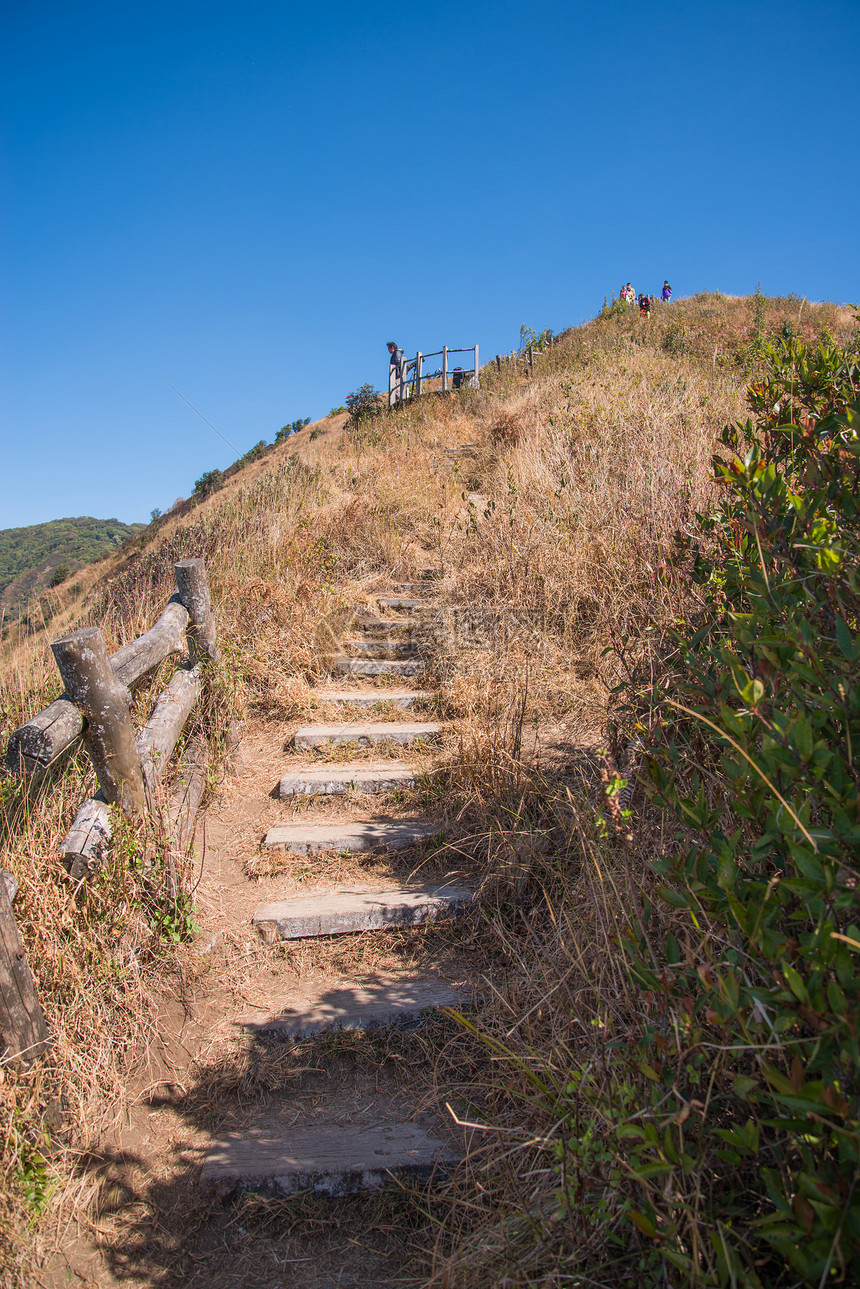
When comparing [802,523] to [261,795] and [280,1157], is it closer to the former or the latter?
[280,1157]

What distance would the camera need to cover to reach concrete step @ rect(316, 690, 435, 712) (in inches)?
195

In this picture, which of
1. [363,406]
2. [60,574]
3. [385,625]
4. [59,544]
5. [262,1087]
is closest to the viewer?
[262,1087]

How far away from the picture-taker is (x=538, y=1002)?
6.84 feet

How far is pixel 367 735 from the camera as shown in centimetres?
447

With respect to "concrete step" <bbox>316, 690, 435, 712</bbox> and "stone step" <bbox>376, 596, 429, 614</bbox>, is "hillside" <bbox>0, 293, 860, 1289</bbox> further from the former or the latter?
"stone step" <bbox>376, 596, 429, 614</bbox>

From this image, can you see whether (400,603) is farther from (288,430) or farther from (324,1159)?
(288,430)

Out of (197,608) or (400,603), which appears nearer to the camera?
(197,608)

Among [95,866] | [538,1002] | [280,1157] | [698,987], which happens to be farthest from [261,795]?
[698,987]

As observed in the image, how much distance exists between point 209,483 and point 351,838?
77.6 feet

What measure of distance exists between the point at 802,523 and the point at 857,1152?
4.25ft

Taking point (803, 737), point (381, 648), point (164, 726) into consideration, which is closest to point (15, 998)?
point (164, 726)

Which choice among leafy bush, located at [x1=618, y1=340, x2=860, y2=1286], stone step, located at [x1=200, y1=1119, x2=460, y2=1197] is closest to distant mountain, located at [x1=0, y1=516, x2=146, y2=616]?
stone step, located at [x1=200, y1=1119, x2=460, y2=1197]

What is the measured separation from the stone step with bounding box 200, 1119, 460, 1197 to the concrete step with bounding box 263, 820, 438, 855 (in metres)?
1.43

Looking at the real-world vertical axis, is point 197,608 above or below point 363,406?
below
